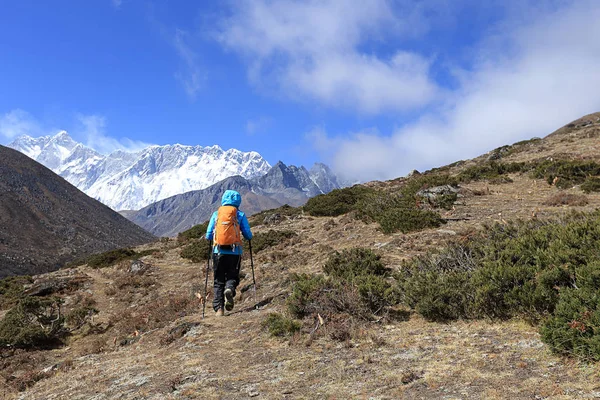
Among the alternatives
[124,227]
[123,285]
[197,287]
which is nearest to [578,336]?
[197,287]

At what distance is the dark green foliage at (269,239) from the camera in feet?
60.0

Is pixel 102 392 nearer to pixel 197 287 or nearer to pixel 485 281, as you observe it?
pixel 485 281

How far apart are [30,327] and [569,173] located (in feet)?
82.6

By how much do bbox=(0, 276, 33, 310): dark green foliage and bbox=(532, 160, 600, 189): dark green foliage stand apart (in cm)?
2687

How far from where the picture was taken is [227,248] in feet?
30.0

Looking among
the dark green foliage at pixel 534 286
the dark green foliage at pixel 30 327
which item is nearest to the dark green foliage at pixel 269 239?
the dark green foliage at pixel 30 327

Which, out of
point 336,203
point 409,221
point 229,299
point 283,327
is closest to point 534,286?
point 283,327

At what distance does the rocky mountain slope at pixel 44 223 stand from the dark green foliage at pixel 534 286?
58.4 m

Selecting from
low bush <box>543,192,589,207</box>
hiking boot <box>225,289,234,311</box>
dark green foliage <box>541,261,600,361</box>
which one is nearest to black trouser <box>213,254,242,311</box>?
hiking boot <box>225,289,234,311</box>

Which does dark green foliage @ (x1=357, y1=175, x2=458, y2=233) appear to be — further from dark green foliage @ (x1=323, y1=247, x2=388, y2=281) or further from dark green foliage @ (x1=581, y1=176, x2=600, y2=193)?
dark green foliage @ (x1=581, y1=176, x2=600, y2=193)

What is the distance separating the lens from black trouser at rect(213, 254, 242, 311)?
923 cm

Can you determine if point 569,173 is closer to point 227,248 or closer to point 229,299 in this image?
point 227,248

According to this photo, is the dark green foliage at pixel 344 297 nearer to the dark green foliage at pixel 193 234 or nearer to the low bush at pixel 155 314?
the low bush at pixel 155 314

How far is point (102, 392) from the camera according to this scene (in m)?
5.48
